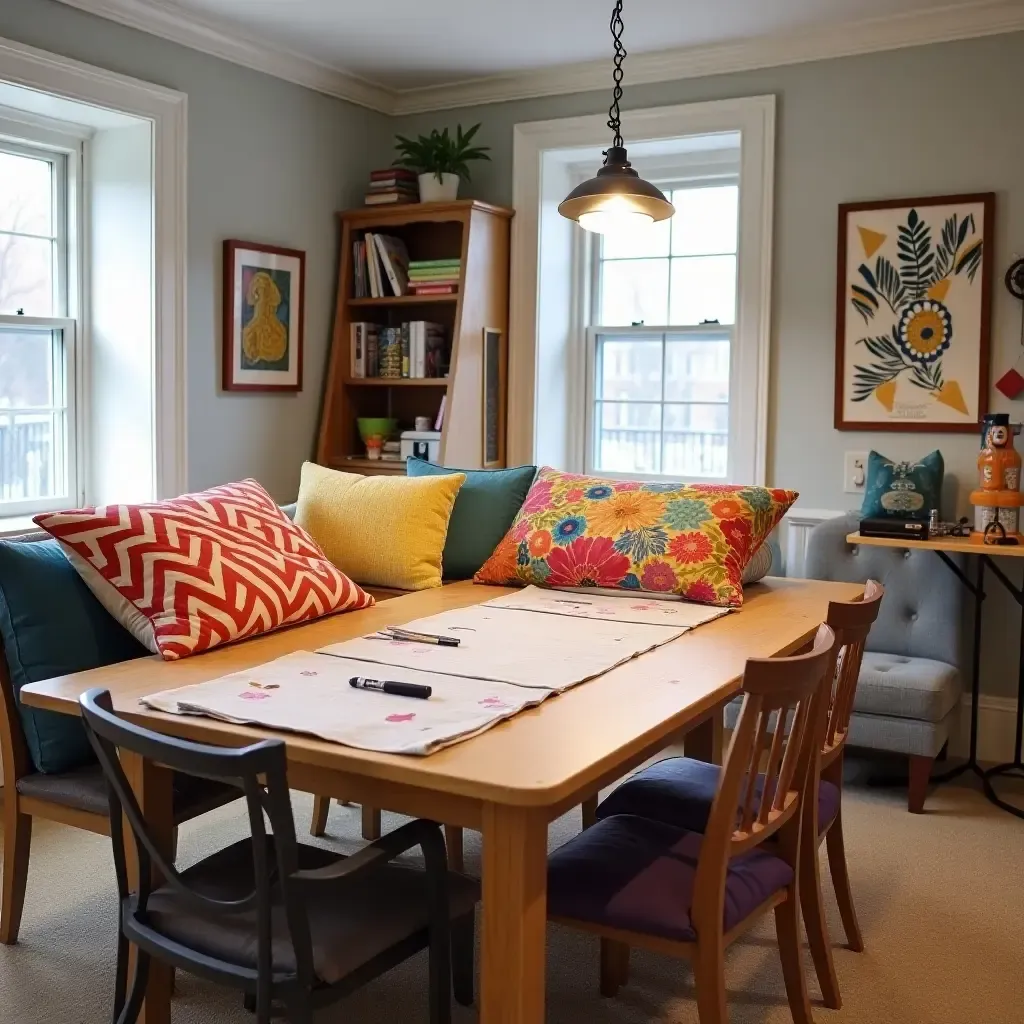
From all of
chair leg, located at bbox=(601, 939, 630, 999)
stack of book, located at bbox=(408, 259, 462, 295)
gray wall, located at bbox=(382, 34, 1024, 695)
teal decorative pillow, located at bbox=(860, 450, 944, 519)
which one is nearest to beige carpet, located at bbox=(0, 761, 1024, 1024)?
chair leg, located at bbox=(601, 939, 630, 999)

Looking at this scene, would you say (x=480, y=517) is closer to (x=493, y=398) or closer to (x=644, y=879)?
(x=644, y=879)

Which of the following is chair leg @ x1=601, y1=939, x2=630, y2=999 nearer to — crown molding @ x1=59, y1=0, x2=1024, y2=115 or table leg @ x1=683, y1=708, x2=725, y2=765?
table leg @ x1=683, y1=708, x2=725, y2=765

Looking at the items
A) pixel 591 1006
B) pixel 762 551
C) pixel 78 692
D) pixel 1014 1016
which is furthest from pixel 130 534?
pixel 1014 1016

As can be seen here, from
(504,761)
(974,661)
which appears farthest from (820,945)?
(974,661)

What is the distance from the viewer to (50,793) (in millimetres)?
2328

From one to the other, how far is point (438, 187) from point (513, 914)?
137 inches

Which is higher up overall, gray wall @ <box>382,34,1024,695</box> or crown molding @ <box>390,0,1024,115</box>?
crown molding @ <box>390,0,1024,115</box>

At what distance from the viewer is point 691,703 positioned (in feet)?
6.21

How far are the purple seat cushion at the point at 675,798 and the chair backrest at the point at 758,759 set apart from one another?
255 mm

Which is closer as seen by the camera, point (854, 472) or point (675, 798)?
point (675, 798)

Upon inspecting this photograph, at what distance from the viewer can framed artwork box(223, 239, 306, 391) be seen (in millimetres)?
4188

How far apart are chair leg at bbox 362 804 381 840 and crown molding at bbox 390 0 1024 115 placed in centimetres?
280

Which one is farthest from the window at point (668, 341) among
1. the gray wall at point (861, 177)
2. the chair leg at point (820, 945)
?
the chair leg at point (820, 945)

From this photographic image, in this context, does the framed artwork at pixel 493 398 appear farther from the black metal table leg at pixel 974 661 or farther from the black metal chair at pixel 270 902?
the black metal chair at pixel 270 902
